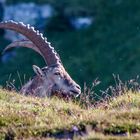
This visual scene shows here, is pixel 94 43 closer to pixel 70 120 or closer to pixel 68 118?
pixel 68 118

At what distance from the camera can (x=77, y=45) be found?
117 ft

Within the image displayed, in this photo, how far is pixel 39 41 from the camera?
48.2 ft

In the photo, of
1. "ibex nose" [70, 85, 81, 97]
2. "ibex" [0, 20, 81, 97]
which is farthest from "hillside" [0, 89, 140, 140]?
"ibex" [0, 20, 81, 97]

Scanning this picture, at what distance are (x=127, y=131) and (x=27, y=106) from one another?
A: 6.37 ft

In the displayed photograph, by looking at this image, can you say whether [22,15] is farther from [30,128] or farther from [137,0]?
[30,128]

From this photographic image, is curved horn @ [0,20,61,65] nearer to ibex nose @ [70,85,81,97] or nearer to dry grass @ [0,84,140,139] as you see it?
ibex nose @ [70,85,81,97]

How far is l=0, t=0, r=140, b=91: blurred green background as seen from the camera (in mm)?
32094

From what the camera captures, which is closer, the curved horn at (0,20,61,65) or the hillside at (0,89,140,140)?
the hillside at (0,89,140,140)

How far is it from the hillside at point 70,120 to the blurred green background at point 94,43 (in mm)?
18624

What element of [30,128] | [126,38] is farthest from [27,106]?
[126,38]

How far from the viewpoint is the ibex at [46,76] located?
13.8 m

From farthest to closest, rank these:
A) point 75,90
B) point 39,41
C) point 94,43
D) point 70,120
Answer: point 94,43 < point 39,41 < point 75,90 < point 70,120

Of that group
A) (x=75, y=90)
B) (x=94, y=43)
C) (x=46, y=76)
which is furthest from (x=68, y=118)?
(x=94, y=43)

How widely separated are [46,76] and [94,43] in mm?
21436
